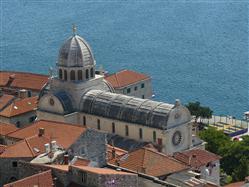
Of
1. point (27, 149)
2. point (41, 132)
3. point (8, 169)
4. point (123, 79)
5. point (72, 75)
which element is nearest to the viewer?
point (8, 169)

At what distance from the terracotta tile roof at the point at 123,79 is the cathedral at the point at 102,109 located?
398 inches

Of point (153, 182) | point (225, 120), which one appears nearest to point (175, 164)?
point (153, 182)

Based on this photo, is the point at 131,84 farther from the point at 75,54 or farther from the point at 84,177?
the point at 84,177

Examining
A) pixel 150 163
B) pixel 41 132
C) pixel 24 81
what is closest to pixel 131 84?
pixel 24 81

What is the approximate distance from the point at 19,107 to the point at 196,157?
21.0 metres

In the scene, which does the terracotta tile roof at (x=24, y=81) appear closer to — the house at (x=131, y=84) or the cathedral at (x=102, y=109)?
the house at (x=131, y=84)

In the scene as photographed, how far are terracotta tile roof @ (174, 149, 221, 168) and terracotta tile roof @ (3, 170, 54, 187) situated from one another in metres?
15.9

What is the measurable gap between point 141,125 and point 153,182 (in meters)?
15.0

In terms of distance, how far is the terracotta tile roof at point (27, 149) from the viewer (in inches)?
1971

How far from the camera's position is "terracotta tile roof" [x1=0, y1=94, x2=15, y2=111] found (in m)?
75.1

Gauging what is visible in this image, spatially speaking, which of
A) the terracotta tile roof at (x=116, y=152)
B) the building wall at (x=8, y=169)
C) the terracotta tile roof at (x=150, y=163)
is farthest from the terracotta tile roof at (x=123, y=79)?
the building wall at (x=8, y=169)

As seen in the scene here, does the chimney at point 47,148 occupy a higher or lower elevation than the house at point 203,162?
higher

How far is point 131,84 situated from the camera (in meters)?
80.3

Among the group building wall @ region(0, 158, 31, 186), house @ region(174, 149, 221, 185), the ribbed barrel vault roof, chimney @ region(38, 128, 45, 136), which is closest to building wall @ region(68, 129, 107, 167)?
building wall @ region(0, 158, 31, 186)
